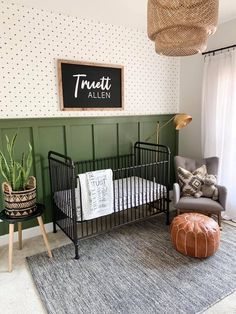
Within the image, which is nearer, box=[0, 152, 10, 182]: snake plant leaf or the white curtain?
box=[0, 152, 10, 182]: snake plant leaf

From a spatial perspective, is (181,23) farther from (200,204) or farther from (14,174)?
(200,204)

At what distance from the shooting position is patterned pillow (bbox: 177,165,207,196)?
9.68 ft

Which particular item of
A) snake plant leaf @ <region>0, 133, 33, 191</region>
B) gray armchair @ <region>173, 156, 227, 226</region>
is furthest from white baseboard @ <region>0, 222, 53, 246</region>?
gray armchair @ <region>173, 156, 227, 226</region>

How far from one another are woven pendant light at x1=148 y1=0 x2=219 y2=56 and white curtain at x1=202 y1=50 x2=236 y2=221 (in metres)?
1.78

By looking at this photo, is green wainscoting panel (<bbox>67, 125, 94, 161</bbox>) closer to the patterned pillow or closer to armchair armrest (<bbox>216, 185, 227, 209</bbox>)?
the patterned pillow

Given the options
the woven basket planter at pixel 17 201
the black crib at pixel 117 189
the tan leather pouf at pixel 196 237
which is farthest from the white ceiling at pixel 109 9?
the tan leather pouf at pixel 196 237

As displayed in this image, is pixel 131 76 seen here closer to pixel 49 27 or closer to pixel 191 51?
pixel 49 27

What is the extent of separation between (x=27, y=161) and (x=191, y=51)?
181cm

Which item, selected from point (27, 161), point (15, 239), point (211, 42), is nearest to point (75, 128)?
point (27, 161)

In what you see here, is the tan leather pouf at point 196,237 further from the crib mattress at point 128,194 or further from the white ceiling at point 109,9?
the white ceiling at point 109,9

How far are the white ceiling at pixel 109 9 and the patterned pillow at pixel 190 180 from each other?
1.84 m

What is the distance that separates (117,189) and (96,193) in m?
0.38

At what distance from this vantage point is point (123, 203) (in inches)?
101

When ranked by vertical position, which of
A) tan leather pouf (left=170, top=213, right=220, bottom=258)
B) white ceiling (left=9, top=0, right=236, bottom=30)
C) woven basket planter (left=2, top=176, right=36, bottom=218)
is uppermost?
white ceiling (left=9, top=0, right=236, bottom=30)
